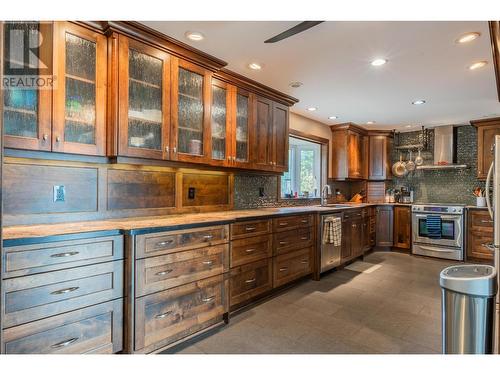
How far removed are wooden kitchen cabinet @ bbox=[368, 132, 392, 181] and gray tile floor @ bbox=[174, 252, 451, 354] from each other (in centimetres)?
258

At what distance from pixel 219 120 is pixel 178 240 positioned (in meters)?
1.40

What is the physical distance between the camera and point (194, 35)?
2.32 m

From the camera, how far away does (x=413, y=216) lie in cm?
538

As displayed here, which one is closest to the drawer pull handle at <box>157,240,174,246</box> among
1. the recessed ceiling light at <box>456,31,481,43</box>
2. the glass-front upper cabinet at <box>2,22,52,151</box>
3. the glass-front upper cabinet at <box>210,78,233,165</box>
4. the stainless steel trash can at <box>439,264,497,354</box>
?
the glass-front upper cabinet at <box>2,22,52,151</box>

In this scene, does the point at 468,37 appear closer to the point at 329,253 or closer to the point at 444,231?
the point at 329,253

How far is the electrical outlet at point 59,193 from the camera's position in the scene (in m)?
2.12

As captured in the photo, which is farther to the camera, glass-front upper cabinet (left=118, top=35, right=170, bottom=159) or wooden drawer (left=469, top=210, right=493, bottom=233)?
wooden drawer (left=469, top=210, right=493, bottom=233)

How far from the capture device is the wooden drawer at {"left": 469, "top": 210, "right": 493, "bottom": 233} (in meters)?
4.70

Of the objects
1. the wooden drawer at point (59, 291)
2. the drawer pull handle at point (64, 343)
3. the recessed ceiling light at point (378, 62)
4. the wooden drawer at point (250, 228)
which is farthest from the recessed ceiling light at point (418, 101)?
the drawer pull handle at point (64, 343)

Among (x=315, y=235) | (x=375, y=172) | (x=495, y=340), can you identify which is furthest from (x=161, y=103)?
(x=375, y=172)

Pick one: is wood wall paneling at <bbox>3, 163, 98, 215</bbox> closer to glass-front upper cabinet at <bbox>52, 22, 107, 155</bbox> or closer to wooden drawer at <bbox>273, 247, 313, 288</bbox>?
glass-front upper cabinet at <bbox>52, 22, 107, 155</bbox>
